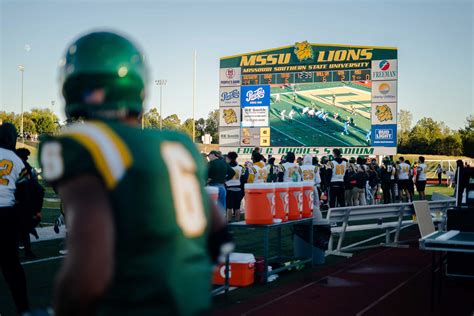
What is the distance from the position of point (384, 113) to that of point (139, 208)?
3593cm

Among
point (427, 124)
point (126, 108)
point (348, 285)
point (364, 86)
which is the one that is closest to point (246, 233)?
point (348, 285)

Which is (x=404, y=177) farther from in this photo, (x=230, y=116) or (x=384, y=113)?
(x=230, y=116)

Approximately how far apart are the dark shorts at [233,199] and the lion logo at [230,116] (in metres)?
23.0

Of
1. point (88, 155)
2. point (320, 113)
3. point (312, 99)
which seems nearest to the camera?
point (88, 155)

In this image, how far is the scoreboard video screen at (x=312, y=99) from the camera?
36.6 metres

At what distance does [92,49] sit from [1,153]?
15.2 ft

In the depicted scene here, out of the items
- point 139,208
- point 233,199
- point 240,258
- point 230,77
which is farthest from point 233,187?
point 230,77

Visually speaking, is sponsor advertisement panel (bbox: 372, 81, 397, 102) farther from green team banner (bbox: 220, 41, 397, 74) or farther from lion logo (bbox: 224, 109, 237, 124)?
lion logo (bbox: 224, 109, 237, 124)

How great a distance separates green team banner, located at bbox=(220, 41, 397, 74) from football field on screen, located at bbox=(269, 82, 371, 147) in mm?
1218

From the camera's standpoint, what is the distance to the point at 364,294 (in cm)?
809

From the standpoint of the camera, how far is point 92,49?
187cm

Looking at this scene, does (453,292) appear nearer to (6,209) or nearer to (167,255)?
(6,209)

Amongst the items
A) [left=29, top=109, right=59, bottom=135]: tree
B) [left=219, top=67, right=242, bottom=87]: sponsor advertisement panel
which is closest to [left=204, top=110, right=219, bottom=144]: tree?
[left=29, top=109, right=59, bottom=135]: tree

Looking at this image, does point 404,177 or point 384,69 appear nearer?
point 404,177
